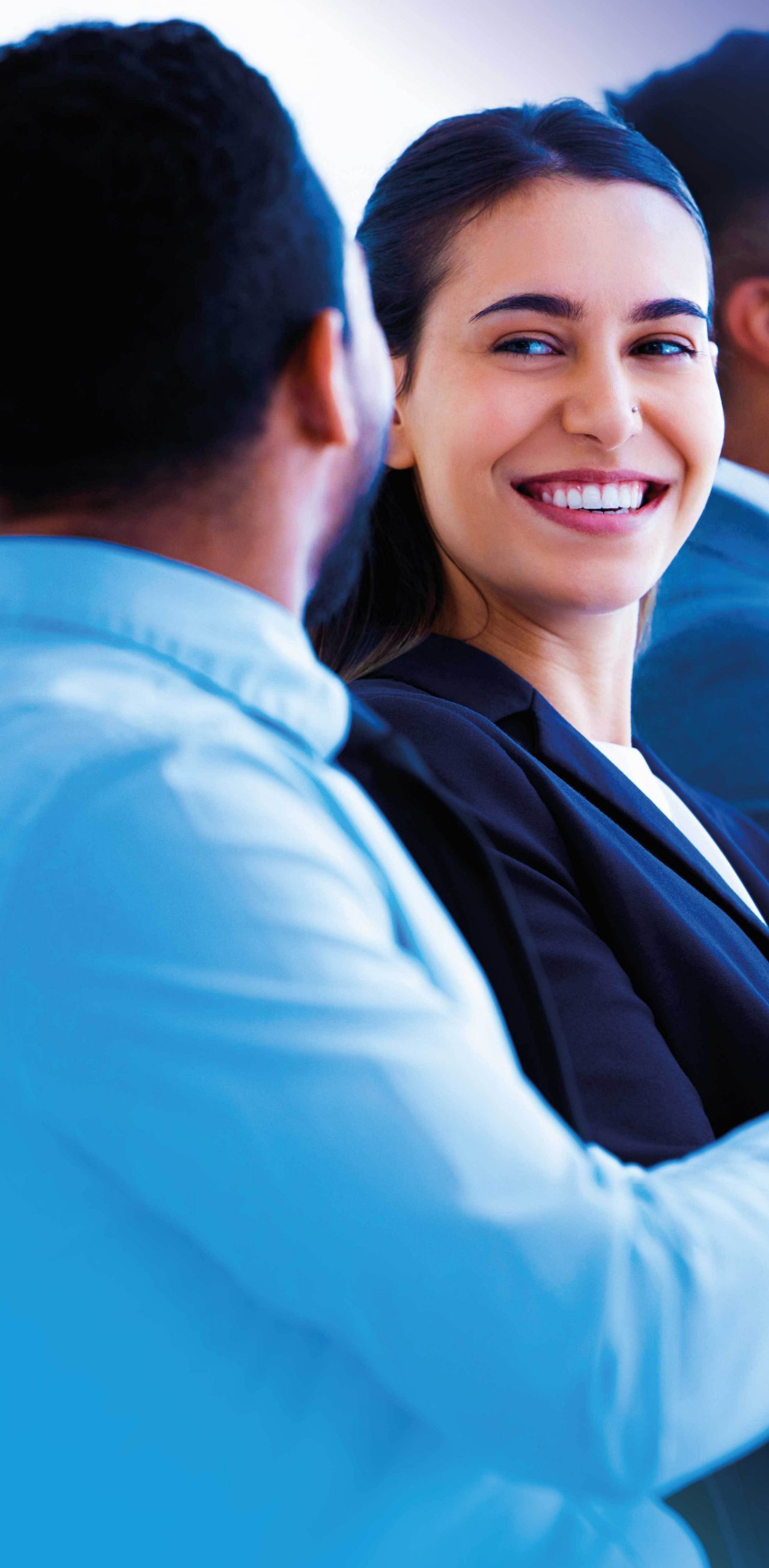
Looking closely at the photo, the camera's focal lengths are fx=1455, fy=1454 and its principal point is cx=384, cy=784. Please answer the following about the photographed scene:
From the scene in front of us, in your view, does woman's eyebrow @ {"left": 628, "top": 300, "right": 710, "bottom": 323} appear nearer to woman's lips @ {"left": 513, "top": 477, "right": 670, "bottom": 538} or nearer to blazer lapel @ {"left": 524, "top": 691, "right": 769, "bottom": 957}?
woman's lips @ {"left": 513, "top": 477, "right": 670, "bottom": 538}

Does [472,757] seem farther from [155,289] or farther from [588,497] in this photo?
[155,289]

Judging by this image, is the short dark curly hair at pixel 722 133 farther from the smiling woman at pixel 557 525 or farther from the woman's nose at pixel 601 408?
the woman's nose at pixel 601 408

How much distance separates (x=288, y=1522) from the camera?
499mm

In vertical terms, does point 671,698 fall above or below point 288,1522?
below

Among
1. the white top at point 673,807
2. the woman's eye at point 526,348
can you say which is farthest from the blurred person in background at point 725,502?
the woman's eye at point 526,348

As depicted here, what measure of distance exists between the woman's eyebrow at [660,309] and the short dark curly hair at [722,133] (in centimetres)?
47

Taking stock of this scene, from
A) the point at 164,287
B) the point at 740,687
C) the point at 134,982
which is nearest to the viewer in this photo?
the point at 134,982

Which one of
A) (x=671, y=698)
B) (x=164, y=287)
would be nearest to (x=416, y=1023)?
(x=164, y=287)

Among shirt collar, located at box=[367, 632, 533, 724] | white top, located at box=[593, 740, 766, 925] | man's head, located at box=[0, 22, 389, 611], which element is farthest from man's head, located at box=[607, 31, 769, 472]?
man's head, located at box=[0, 22, 389, 611]

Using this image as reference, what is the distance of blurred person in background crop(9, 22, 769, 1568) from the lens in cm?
44

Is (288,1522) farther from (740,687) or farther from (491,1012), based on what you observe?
(740,687)

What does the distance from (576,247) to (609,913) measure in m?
0.49

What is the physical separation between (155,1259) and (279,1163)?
0.07 metres

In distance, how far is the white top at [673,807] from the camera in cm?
120
